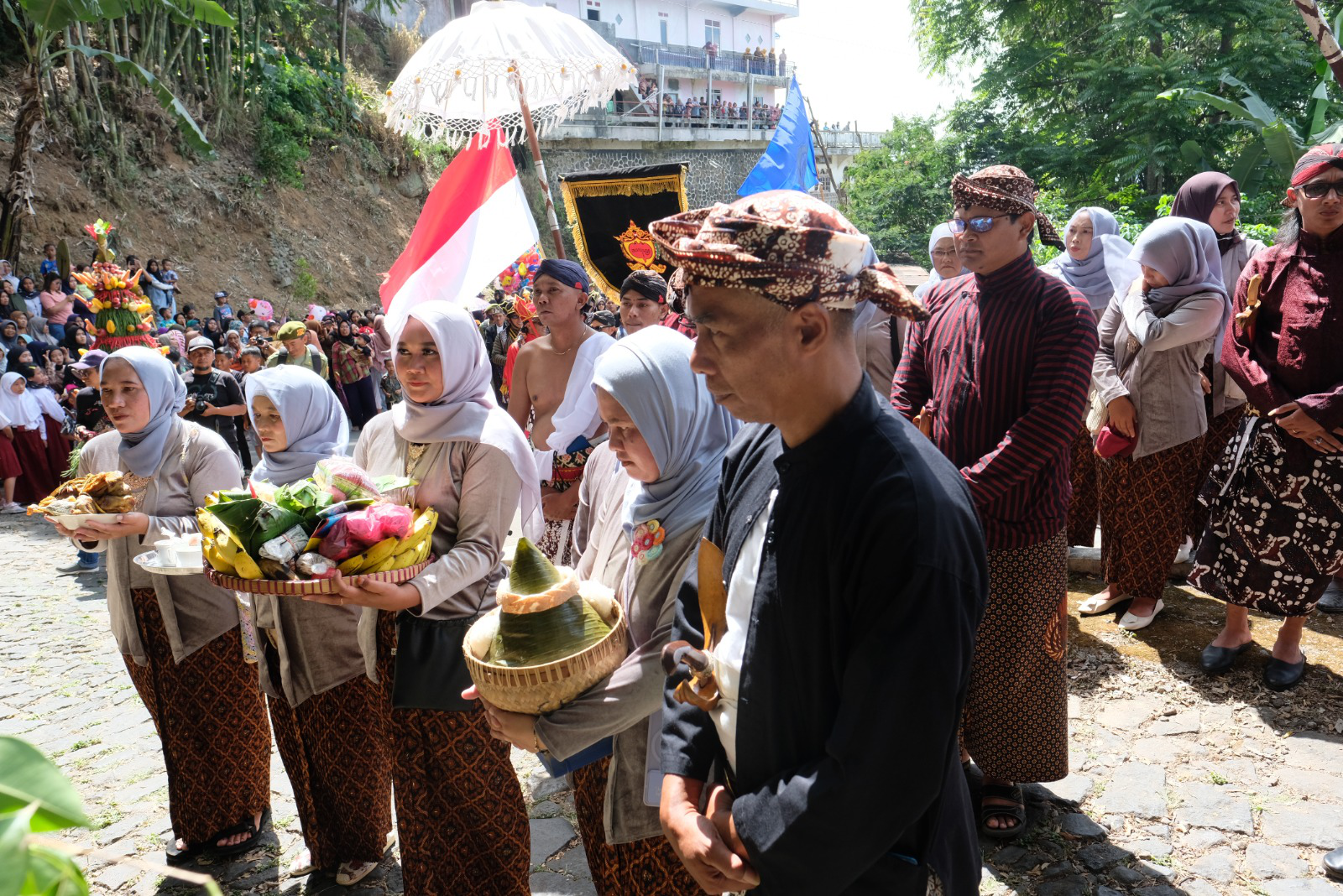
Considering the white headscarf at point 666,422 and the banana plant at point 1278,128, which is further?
the banana plant at point 1278,128

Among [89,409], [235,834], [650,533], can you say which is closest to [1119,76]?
[89,409]

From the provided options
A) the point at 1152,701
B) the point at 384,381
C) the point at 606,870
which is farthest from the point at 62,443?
the point at 1152,701

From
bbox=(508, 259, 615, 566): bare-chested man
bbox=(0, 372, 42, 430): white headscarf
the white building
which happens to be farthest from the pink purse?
the white building

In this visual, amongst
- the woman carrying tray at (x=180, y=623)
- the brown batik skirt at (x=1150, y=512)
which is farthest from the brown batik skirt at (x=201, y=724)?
the brown batik skirt at (x=1150, y=512)

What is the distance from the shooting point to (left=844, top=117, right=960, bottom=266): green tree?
28.1 m

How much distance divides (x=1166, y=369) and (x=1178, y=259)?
1.79 feet

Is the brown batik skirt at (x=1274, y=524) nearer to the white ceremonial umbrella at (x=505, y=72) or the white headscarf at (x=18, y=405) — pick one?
the white ceremonial umbrella at (x=505, y=72)

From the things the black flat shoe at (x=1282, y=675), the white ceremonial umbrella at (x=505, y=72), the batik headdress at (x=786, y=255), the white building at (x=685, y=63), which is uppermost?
the white building at (x=685, y=63)

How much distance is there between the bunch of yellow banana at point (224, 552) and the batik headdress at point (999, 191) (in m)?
2.45

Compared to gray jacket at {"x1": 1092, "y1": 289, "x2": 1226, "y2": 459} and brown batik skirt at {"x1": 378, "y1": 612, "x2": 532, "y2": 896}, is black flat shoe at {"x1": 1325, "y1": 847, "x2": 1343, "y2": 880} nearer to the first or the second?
gray jacket at {"x1": 1092, "y1": 289, "x2": 1226, "y2": 459}

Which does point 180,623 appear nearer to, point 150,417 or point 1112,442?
point 150,417

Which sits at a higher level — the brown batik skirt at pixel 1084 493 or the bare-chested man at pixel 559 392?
the bare-chested man at pixel 559 392

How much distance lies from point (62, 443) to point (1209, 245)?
38.6 feet

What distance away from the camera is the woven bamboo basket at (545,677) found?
77.6 inches
